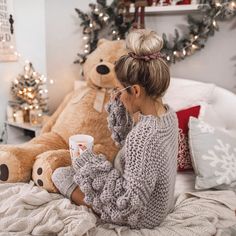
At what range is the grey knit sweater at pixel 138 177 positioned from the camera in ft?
3.30

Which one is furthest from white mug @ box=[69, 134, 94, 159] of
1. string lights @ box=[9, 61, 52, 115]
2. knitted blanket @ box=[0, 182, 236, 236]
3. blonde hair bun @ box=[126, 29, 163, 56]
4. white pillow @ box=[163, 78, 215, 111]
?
Result: string lights @ box=[9, 61, 52, 115]

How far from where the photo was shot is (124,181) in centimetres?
104

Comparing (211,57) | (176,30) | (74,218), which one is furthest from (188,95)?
(74,218)

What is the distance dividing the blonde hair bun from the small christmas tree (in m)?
1.55

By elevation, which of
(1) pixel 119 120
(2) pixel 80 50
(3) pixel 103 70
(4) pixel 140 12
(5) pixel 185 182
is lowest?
(5) pixel 185 182

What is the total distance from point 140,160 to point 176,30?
57.6 inches

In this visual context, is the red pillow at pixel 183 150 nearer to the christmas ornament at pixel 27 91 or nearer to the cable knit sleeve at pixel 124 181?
the cable knit sleeve at pixel 124 181

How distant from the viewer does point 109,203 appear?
105 cm

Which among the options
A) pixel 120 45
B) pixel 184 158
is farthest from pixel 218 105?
pixel 120 45

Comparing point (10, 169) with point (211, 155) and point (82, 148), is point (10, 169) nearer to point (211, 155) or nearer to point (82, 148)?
point (82, 148)

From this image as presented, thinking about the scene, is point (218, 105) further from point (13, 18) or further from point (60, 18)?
point (13, 18)

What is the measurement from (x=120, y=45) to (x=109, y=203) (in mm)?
1243

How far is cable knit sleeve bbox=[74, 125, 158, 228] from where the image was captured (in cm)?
100

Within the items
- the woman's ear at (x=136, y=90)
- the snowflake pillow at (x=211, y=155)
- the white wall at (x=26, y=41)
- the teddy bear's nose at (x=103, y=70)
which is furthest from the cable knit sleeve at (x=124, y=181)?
the white wall at (x=26, y=41)
